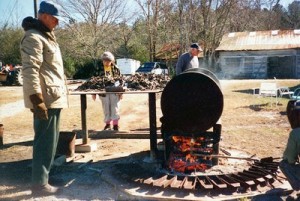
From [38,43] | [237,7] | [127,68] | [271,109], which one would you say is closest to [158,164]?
[38,43]

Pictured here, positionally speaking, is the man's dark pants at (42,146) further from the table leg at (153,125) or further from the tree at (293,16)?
the tree at (293,16)

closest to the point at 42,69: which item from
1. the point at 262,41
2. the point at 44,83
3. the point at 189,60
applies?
the point at 44,83

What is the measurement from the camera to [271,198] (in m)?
3.92

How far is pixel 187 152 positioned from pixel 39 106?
2.30m

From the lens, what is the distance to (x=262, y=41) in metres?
32.0

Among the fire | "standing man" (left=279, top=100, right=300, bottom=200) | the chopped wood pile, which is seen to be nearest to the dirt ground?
the fire

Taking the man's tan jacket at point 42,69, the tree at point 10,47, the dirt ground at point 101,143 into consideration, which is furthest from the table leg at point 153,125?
the tree at point 10,47

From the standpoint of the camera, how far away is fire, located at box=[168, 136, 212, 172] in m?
5.20

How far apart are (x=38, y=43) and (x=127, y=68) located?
30720mm

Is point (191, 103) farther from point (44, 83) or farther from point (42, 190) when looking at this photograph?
point (42, 190)

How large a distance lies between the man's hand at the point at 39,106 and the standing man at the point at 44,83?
0.12ft

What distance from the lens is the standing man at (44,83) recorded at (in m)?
4.40

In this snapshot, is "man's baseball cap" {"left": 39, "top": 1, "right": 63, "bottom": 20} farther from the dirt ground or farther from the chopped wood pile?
the dirt ground

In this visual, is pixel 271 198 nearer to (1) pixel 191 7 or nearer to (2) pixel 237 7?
(1) pixel 191 7
